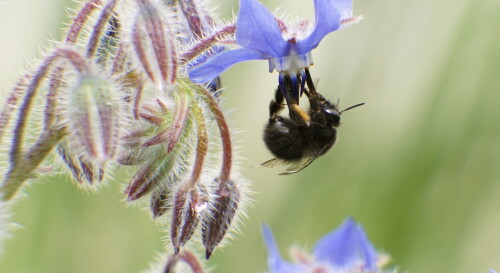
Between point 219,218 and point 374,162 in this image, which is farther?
point 374,162

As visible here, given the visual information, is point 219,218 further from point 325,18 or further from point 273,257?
point 325,18

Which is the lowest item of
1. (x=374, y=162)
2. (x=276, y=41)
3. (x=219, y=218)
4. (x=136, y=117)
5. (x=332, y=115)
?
(x=374, y=162)

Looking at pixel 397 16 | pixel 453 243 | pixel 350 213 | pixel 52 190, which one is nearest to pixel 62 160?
pixel 52 190

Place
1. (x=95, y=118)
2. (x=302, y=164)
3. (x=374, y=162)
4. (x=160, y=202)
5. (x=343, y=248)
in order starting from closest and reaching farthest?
(x=95, y=118) < (x=160, y=202) < (x=343, y=248) < (x=302, y=164) < (x=374, y=162)

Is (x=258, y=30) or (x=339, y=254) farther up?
(x=258, y=30)

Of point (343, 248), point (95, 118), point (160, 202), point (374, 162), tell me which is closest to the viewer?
point (95, 118)

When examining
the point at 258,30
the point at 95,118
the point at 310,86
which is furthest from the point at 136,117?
the point at 310,86

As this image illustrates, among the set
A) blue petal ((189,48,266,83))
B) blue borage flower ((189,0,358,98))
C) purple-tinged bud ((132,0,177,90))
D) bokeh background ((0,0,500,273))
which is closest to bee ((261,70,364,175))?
blue borage flower ((189,0,358,98))

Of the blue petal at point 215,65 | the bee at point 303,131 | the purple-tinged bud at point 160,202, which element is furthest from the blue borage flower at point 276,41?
the purple-tinged bud at point 160,202

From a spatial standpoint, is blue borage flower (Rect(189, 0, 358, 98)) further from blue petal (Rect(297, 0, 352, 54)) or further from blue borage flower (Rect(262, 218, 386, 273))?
blue borage flower (Rect(262, 218, 386, 273))
